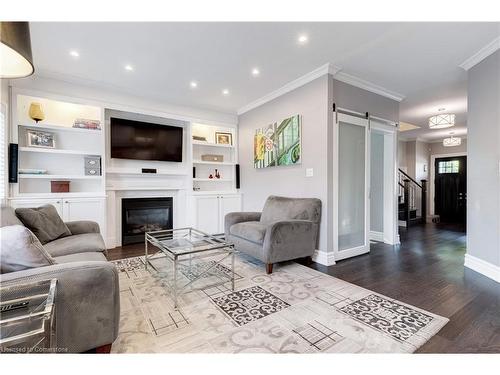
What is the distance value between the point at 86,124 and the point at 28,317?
3507mm

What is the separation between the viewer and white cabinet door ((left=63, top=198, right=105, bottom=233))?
11.5ft

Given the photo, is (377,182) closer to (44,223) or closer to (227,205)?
(227,205)

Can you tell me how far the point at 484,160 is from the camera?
2.80 metres

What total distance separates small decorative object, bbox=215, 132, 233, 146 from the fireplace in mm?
1609

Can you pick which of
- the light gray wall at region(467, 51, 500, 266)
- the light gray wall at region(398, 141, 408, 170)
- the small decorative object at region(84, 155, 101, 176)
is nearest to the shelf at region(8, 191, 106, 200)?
the small decorative object at region(84, 155, 101, 176)

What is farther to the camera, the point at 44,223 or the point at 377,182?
the point at 377,182

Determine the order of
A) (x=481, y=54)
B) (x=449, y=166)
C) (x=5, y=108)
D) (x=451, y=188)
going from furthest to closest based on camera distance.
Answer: (x=449, y=166) < (x=451, y=188) < (x=5, y=108) < (x=481, y=54)

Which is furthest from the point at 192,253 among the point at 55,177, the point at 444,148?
the point at 444,148

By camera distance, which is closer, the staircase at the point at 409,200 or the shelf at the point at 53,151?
the shelf at the point at 53,151

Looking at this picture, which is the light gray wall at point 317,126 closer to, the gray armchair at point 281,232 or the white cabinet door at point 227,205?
the gray armchair at point 281,232

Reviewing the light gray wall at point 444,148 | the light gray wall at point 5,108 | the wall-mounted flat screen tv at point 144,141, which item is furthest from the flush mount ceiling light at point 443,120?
the light gray wall at point 5,108

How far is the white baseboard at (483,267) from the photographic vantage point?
263cm

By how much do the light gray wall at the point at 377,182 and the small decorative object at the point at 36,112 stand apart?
212 inches
